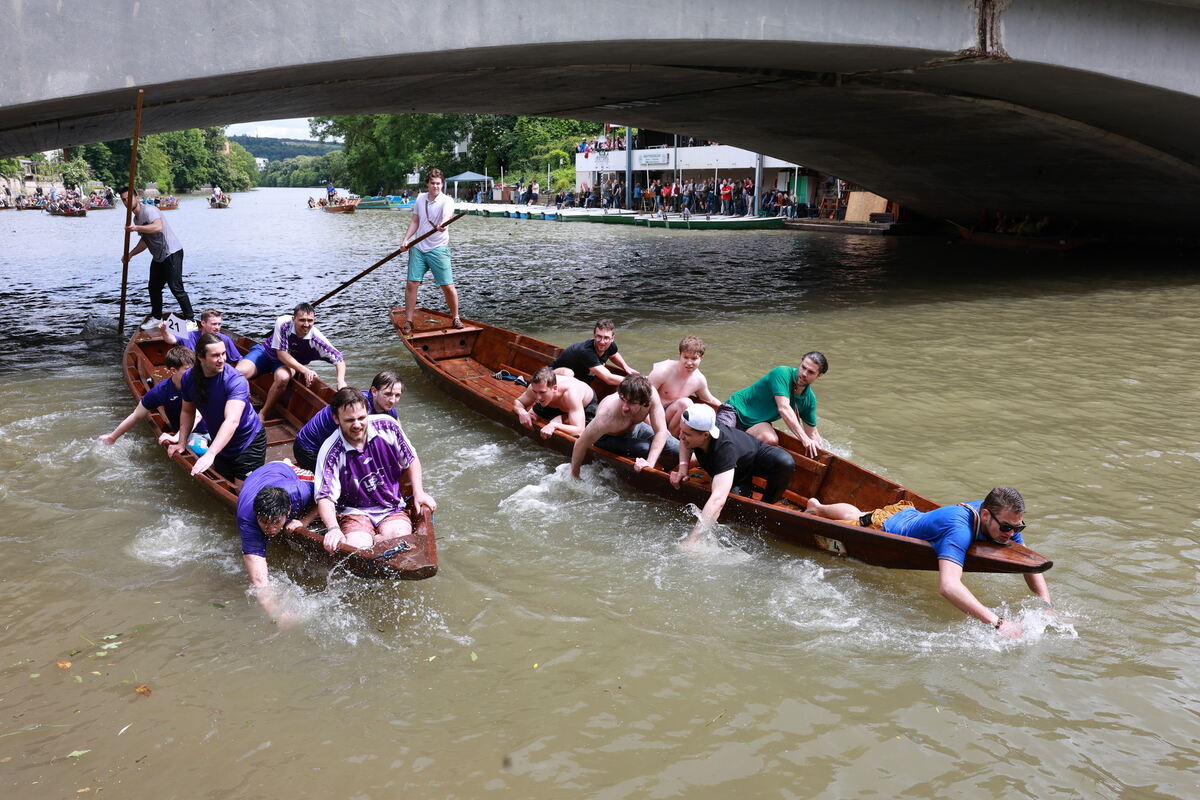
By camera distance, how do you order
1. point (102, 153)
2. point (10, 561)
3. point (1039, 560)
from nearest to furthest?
point (1039, 560), point (10, 561), point (102, 153)

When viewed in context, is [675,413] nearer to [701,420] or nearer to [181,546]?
[701,420]

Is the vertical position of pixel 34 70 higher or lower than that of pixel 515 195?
lower

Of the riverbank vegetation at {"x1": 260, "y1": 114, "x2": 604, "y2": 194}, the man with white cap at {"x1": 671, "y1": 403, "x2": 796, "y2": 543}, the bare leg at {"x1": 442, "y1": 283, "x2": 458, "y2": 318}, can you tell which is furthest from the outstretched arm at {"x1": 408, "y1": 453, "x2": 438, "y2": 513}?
the riverbank vegetation at {"x1": 260, "y1": 114, "x2": 604, "y2": 194}

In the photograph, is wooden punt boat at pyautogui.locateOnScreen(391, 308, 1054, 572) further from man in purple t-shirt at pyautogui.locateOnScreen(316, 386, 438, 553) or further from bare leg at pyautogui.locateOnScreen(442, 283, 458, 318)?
man in purple t-shirt at pyautogui.locateOnScreen(316, 386, 438, 553)

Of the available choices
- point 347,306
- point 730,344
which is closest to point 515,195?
point 347,306

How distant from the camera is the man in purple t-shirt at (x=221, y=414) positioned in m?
7.27

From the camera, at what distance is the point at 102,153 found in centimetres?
9875

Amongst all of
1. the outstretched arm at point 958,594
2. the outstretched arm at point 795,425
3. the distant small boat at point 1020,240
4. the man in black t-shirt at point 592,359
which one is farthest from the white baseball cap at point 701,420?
the distant small boat at point 1020,240

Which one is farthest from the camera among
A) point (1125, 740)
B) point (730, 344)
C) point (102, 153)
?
point (102, 153)

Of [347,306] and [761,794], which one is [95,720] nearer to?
[761,794]

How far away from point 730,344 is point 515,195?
52043 millimetres

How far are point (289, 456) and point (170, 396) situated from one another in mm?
1297

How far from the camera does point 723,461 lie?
701 centimetres

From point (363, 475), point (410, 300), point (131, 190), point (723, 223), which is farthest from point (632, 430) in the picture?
point (723, 223)
